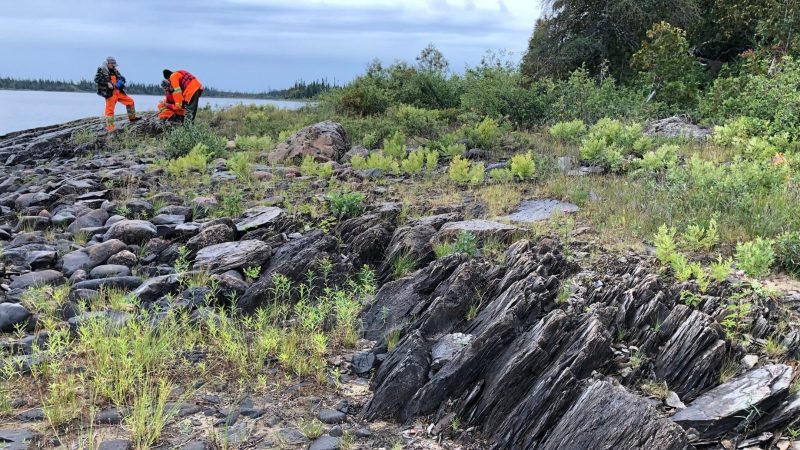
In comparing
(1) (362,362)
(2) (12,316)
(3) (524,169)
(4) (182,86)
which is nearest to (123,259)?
(2) (12,316)

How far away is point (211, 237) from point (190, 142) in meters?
7.25

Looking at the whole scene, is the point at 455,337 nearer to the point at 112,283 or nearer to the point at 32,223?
the point at 112,283

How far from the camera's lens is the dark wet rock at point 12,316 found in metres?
5.64

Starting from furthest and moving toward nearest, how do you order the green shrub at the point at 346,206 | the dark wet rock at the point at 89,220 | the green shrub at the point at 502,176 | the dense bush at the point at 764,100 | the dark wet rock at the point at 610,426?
the dense bush at the point at 764,100
the green shrub at the point at 502,176
the dark wet rock at the point at 89,220
the green shrub at the point at 346,206
the dark wet rock at the point at 610,426

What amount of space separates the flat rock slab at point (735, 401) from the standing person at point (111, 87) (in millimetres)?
18081

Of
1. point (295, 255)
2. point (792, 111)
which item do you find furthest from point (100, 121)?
point (792, 111)

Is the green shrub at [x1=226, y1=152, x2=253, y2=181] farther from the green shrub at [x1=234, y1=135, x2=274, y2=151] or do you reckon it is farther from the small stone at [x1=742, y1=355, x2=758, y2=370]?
the small stone at [x1=742, y1=355, x2=758, y2=370]

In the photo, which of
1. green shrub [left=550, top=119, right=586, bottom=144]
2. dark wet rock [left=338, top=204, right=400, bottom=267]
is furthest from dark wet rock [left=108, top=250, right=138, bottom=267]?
green shrub [left=550, top=119, right=586, bottom=144]

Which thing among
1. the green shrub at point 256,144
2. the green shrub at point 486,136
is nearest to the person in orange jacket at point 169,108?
the green shrub at point 256,144

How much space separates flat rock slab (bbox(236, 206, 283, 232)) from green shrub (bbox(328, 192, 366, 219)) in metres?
0.76

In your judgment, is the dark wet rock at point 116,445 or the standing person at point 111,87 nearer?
the dark wet rock at point 116,445

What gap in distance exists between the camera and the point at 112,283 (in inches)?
257

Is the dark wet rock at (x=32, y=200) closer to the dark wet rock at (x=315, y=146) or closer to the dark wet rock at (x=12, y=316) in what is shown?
the dark wet rock at (x=315, y=146)

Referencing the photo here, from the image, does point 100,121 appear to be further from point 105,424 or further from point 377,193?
point 105,424
